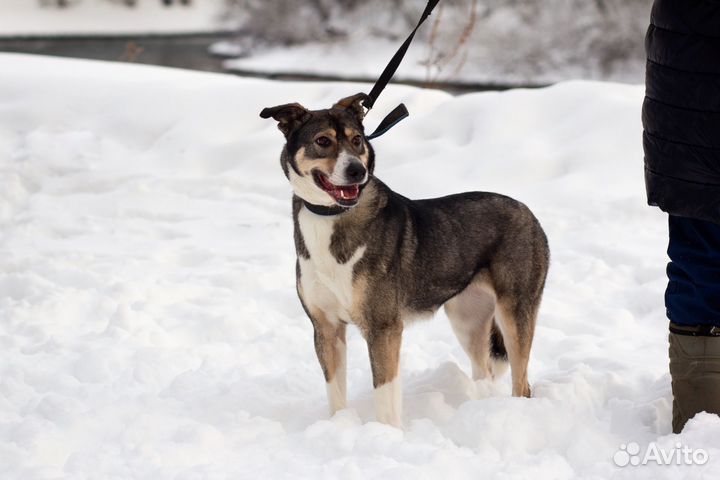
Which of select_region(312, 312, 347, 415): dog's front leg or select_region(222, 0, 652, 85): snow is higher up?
select_region(312, 312, 347, 415): dog's front leg

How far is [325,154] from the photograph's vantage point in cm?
338

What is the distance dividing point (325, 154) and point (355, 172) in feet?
0.50

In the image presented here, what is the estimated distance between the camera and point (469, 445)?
3311mm

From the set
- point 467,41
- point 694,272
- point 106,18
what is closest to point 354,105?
point 694,272

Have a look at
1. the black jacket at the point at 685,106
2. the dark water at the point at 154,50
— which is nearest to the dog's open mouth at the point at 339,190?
the black jacket at the point at 685,106

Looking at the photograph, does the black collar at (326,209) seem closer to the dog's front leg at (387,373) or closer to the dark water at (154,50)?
the dog's front leg at (387,373)

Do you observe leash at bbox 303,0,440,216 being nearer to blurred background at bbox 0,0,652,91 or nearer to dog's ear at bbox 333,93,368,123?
dog's ear at bbox 333,93,368,123

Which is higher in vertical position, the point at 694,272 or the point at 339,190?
the point at 339,190

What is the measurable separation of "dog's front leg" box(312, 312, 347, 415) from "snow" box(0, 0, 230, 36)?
35038 millimetres

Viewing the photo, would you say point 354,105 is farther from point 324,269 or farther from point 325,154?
point 324,269

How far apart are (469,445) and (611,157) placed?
4678 millimetres

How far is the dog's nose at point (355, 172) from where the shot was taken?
3.30 m

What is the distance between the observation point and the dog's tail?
4066mm

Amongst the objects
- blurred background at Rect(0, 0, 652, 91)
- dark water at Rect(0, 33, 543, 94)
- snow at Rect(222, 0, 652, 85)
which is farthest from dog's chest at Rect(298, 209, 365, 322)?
snow at Rect(222, 0, 652, 85)
